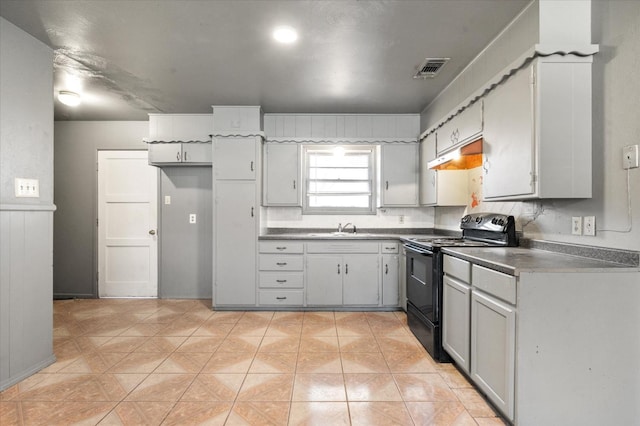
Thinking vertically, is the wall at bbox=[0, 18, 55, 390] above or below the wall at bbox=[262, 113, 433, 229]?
below

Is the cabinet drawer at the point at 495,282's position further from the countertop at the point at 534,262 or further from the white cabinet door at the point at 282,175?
the white cabinet door at the point at 282,175

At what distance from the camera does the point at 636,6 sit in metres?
1.60

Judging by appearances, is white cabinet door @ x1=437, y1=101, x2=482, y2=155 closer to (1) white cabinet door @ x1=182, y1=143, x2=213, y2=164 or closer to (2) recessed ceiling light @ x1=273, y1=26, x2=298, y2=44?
(2) recessed ceiling light @ x1=273, y1=26, x2=298, y2=44

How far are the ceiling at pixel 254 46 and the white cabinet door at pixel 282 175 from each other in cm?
61

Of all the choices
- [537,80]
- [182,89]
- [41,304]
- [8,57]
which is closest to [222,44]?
[182,89]

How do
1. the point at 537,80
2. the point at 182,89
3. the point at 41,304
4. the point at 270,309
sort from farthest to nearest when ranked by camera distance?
the point at 270,309 → the point at 182,89 → the point at 41,304 → the point at 537,80

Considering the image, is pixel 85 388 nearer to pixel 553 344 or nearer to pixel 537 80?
pixel 553 344

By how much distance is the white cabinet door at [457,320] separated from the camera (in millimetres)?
2090

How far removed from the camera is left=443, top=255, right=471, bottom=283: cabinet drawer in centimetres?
208

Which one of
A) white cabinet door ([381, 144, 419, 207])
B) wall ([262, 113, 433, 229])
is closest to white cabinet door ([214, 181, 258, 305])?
wall ([262, 113, 433, 229])

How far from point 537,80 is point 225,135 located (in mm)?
3130

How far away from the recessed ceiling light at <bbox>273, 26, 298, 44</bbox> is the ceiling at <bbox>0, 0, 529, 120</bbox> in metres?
0.05

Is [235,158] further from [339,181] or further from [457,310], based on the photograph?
[457,310]

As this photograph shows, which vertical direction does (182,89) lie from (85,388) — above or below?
above
